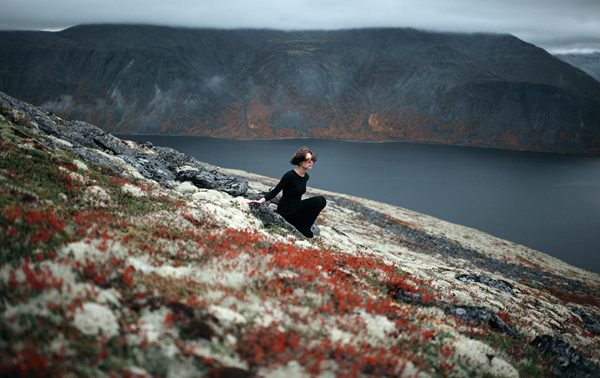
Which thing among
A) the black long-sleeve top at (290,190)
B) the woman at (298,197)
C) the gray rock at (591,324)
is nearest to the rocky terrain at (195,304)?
the woman at (298,197)

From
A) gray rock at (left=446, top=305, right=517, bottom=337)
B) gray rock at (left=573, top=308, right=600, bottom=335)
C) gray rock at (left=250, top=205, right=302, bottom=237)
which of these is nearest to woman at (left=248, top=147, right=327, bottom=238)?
gray rock at (left=250, top=205, right=302, bottom=237)

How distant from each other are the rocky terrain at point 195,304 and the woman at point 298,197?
3.18 ft

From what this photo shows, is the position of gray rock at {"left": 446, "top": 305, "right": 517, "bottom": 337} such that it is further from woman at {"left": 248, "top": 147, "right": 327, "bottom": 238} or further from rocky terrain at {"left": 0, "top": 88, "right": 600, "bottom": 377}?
woman at {"left": 248, "top": 147, "right": 327, "bottom": 238}

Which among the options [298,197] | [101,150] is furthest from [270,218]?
[101,150]

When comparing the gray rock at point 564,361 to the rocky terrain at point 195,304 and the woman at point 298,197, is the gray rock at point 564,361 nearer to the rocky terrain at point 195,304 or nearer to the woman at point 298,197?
the rocky terrain at point 195,304

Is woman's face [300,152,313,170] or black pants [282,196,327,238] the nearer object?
woman's face [300,152,313,170]

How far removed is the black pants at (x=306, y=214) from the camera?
15984mm

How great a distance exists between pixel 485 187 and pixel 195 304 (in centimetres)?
13587

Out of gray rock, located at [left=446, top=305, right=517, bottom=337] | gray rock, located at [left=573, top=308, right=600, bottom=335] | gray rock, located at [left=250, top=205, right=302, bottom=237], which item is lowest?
gray rock, located at [left=573, top=308, right=600, bottom=335]

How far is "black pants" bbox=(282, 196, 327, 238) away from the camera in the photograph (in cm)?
1598

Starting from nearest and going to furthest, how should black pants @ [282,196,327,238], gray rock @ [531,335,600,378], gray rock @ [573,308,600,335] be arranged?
gray rock @ [531,335,600,378] < black pants @ [282,196,327,238] < gray rock @ [573,308,600,335]

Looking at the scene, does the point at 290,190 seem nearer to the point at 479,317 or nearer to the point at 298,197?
the point at 298,197

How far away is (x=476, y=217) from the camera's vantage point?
94.3 meters

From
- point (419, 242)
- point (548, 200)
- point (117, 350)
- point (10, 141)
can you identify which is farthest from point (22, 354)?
point (548, 200)
